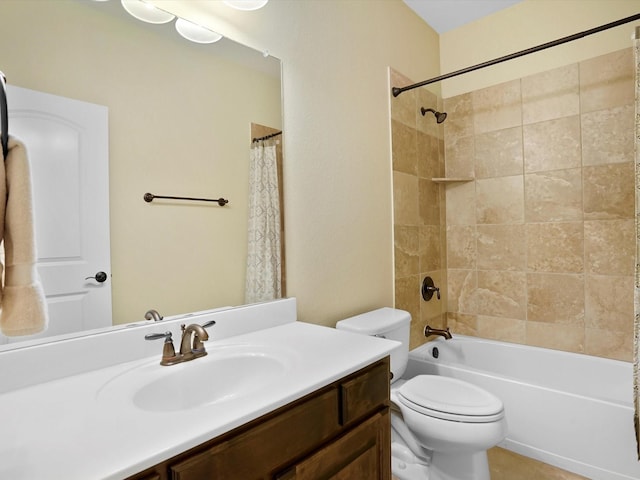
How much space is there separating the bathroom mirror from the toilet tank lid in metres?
Result: 0.54

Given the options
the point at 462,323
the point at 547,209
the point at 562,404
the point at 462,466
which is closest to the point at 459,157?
the point at 547,209

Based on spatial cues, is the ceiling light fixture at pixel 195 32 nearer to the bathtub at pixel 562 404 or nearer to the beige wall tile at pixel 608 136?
the bathtub at pixel 562 404

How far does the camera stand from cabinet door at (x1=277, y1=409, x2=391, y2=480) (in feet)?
2.91

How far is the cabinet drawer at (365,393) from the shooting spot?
0.99m

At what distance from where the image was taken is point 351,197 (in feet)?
6.22

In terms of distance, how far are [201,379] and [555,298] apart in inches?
86.7

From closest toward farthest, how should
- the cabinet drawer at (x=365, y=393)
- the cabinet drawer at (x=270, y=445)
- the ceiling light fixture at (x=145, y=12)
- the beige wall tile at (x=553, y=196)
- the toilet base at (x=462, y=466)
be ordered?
the cabinet drawer at (x=270, y=445)
the cabinet drawer at (x=365, y=393)
the ceiling light fixture at (x=145, y=12)
the toilet base at (x=462, y=466)
the beige wall tile at (x=553, y=196)

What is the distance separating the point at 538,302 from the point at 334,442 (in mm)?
1954

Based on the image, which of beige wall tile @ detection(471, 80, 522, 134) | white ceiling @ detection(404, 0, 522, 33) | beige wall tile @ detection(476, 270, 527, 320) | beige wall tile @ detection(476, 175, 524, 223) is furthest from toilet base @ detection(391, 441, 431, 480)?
white ceiling @ detection(404, 0, 522, 33)

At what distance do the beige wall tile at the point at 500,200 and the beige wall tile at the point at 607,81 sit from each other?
57 cm

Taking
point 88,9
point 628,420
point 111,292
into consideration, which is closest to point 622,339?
point 628,420

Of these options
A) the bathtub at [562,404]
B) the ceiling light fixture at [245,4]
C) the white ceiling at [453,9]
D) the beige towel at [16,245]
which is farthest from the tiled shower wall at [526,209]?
the beige towel at [16,245]

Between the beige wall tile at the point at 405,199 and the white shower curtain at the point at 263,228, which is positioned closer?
the white shower curtain at the point at 263,228

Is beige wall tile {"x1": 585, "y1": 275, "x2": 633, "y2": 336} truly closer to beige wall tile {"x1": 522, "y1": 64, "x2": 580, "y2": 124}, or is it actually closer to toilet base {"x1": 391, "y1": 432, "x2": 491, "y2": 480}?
beige wall tile {"x1": 522, "y1": 64, "x2": 580, "y2": 124}
